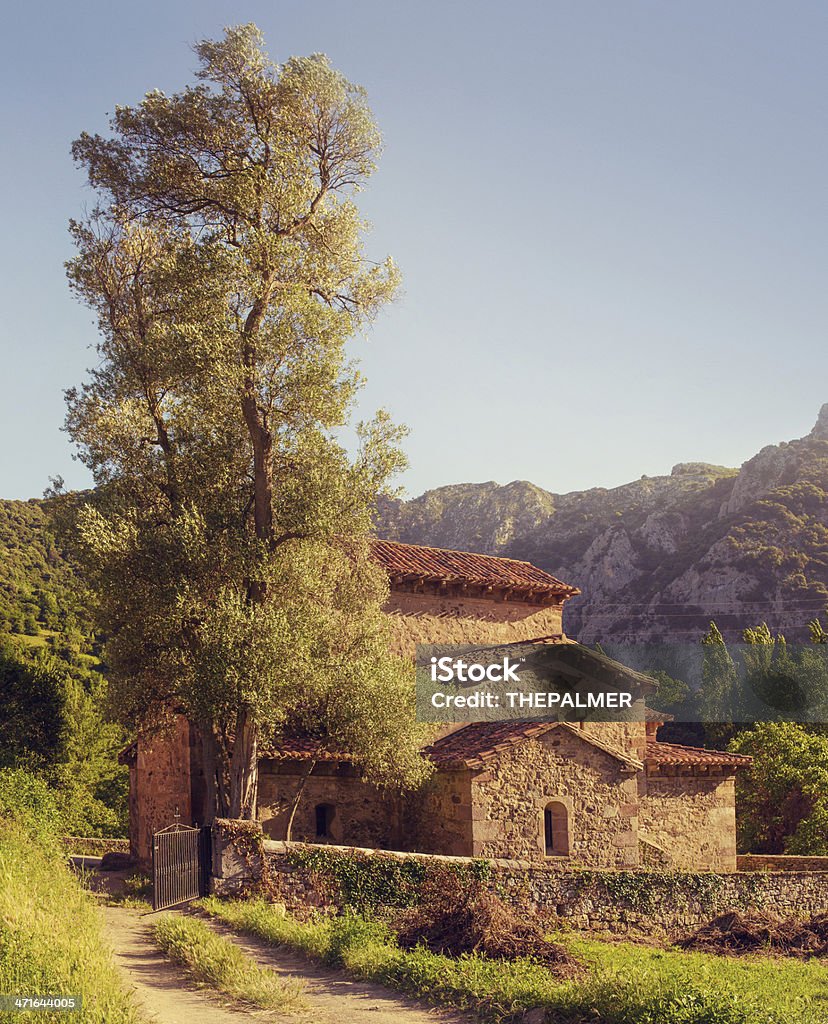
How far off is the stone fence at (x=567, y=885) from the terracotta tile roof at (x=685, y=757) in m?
5.13

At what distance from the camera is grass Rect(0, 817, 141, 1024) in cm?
955

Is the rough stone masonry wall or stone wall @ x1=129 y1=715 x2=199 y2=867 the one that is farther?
stone wall @ x1=129 y1=715 x2=199 y2=867

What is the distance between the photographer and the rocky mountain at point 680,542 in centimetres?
9144

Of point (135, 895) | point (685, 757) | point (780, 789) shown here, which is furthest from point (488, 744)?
point (780, 789)

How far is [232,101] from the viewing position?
73.2 feet

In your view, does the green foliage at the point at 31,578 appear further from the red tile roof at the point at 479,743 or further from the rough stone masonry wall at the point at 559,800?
the rough stone masonry wall at the point at 559,800

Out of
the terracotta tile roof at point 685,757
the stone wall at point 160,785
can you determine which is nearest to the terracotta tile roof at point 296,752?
the stone wall at point 160,785

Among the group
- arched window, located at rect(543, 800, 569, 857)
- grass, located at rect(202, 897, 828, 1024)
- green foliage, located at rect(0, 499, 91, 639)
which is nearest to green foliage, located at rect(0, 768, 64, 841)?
grass, located at rect(202, 897, 828, 1024)

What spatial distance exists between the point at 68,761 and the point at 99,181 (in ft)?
83.4

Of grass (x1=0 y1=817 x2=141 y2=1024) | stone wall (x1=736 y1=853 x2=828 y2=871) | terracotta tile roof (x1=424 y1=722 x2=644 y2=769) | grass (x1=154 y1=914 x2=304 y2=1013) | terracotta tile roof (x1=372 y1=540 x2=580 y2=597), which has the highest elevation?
terracotta tile roof (x1=372 y1=540 x2=580 y2=597)

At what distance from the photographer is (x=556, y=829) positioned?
22.7m

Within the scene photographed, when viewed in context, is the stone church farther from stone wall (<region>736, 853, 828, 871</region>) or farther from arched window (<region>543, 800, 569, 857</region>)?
stone wall (<region>736, 853, 828, 871</region>)

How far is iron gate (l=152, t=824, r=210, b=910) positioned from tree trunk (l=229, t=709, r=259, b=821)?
7.26ft

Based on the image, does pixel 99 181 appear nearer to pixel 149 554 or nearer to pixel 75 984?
pixel 149 554
